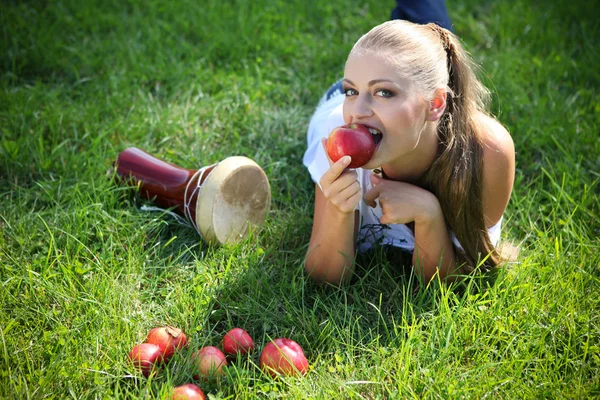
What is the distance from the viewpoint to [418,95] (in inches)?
93.7

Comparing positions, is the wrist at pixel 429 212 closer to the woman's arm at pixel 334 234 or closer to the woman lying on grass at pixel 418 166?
the woman lying on grass at pixel 418 166

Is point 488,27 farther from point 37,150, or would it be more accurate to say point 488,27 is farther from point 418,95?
point 37,150

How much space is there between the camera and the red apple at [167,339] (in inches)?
92.4

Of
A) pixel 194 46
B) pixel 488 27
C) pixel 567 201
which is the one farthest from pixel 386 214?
pixel 488 27

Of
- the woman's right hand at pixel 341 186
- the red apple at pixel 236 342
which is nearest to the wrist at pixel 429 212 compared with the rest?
the woman's right hand at pixel 341 186

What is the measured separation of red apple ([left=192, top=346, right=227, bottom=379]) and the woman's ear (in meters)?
1.20

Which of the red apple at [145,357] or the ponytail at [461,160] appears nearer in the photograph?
the red apple at [145,357]

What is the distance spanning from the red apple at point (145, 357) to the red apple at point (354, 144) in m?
0.97

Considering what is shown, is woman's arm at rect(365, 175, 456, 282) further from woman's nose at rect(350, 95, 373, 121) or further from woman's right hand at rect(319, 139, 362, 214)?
woman's nose at rect(350, 95, 373, 121)

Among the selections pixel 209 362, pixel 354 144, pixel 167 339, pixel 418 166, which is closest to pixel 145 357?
pixel 167 339

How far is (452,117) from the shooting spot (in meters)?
2.59

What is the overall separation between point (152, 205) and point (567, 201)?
2.13 meters

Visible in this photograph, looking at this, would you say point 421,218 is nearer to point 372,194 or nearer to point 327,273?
point 372,194

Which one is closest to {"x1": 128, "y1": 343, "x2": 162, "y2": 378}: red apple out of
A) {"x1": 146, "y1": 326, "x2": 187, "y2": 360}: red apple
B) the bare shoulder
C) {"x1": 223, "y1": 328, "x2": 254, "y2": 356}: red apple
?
{"x1": 146, "y1": 326, "x2": 187, "y2": 360}: red apple
